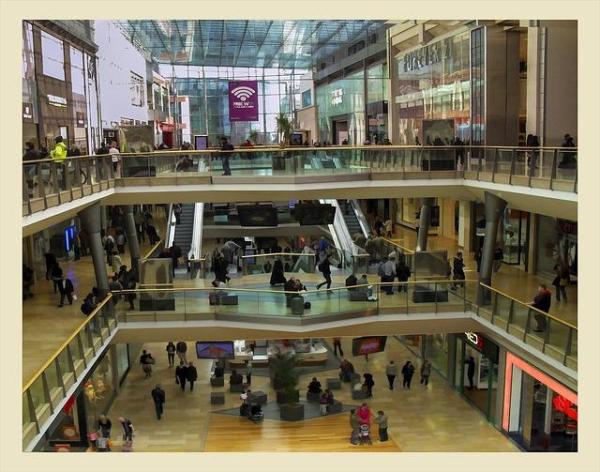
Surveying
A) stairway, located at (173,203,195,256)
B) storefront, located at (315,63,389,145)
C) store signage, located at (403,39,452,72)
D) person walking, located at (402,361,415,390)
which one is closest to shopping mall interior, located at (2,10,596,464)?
stairway, located at (173,203,195,256)

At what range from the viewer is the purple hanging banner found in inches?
1051

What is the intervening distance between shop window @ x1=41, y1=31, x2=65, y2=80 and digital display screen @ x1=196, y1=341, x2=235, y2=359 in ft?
35.8

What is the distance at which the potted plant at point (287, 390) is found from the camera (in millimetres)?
19547

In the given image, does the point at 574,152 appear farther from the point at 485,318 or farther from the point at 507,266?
the point at 507,266

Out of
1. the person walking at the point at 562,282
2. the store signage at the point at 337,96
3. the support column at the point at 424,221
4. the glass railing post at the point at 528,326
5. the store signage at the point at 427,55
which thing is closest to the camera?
the glass railing post at the point at 528,326

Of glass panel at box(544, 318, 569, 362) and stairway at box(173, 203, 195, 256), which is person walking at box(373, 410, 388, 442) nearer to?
glass panel at box(544, 318, 569, 362)

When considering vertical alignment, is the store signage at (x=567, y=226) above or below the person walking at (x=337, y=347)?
above

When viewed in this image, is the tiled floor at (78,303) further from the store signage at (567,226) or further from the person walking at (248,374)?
the person walking at (248,374)

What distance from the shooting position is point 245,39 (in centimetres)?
3788

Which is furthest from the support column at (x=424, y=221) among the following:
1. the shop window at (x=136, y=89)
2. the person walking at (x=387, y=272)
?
the shop window at (x=136, y=89)

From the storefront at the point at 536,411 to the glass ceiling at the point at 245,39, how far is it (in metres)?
20.4

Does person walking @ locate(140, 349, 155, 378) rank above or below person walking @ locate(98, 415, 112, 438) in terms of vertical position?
below

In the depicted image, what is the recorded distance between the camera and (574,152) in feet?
42.8

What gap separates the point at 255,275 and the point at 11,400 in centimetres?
1211
